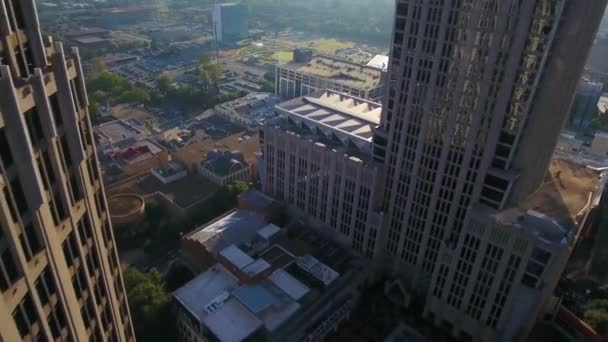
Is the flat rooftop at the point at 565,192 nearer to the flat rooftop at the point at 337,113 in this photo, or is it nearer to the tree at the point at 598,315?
the tree at the point at 598,315

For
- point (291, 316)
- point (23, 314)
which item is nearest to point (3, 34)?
point (23, 314)

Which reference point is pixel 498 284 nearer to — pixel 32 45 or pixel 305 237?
pixel 305 237

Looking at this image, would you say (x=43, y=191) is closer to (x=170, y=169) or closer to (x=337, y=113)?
(x=337, y=113)

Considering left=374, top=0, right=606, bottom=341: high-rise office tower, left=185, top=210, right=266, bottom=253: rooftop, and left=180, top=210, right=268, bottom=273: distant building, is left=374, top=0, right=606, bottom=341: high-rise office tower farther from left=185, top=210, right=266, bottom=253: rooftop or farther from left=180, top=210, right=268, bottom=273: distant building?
left=180, top=210, right=268, bottom=273: distant building

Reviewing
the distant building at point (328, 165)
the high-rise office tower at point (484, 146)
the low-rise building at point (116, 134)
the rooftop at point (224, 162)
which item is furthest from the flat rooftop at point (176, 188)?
the high-rise office tower at point (484, 146)

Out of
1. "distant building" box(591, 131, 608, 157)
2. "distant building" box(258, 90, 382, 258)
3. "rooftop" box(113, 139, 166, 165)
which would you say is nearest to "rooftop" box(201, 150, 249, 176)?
"rooftop" box(113, 139, 166, 165)

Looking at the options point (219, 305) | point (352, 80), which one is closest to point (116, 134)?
point (352, 80)
